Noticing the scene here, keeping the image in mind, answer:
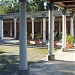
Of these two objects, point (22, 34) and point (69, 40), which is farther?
point (69, 40)

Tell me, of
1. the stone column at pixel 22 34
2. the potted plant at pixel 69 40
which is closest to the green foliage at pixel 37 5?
the potted plant at pixel 69 40

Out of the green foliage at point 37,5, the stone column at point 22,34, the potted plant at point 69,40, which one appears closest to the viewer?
the stone column at point 22,34

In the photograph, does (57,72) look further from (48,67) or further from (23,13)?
(23,13)

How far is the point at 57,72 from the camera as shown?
11.8m

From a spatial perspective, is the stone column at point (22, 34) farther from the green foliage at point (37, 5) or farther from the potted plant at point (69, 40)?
the green foliage at point (37, 5)

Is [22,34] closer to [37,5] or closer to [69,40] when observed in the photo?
[69,40]

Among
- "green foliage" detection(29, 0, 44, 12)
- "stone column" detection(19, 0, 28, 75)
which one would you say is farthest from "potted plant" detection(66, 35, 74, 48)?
"green foliage" detection(29, 0, 44, 12)

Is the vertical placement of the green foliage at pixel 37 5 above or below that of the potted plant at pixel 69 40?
above

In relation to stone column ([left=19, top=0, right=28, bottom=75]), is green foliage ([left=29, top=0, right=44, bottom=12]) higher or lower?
higher

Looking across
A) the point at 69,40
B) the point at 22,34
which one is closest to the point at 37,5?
the point at 69,40

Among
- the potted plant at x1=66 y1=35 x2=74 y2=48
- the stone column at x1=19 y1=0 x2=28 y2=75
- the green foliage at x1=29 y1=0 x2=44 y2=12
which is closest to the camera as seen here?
the stone column at x1=19 y1=0 x2=28 y2=75

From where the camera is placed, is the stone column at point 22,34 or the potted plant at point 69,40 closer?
the stone column at point 22,34

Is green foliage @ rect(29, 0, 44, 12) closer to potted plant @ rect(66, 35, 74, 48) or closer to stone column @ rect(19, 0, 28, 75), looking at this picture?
potted plant @ rect(66, 35, 74, 48)

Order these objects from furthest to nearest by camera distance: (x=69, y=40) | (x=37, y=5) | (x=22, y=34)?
(x=37, y=5)
(x=69, y=40)
(x=22, y=34)
